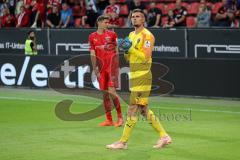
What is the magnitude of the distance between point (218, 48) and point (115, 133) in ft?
32.7

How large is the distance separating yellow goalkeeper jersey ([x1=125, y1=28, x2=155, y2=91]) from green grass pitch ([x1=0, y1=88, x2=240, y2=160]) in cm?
116

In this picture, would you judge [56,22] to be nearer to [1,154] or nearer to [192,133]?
[192,133]

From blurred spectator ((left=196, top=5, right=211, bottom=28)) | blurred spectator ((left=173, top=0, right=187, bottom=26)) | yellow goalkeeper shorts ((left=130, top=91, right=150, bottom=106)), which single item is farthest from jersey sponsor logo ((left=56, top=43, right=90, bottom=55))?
yellow goalkeeper shorts ((left=130, top=91, right=150, bottom=106))

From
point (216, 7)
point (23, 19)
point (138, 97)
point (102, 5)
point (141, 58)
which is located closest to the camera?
point (141, 58)

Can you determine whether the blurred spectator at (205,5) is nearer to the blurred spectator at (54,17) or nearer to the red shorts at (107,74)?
the blurred spectator at (54,17)

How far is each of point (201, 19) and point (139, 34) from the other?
12.6 meters

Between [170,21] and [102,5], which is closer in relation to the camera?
[170,21]

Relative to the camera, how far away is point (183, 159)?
1100cm

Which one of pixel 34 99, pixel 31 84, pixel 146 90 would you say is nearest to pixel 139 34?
pixel 146 90

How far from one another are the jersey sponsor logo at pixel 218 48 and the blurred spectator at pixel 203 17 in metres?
0.95

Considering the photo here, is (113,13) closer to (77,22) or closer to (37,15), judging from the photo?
(77,22)

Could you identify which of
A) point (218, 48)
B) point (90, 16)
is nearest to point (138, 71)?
point (218, 48)

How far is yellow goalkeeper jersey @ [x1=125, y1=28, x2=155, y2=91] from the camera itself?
1172 cm

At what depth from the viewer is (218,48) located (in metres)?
23.0
